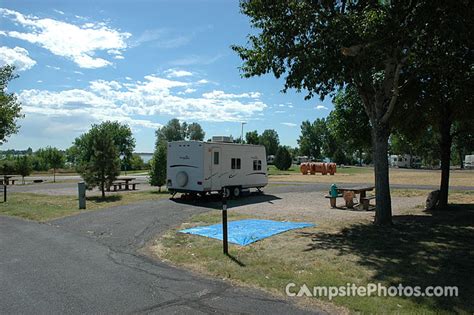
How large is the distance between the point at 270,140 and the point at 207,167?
83730 millimetres

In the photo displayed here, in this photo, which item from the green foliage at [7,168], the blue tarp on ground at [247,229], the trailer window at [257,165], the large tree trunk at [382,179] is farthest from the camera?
the green foliage at [7,168]

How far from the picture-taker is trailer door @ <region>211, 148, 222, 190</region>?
1886 centimetres

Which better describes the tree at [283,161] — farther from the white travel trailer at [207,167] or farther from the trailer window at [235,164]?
the trailer window at [235,164]

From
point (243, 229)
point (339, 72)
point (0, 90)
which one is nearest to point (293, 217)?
point (243, 229)

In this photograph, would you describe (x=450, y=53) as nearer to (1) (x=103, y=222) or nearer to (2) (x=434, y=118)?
(2) (x=434, y=118)

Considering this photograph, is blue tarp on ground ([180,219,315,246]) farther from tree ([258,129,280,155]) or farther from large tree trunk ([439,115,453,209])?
tree ([258,129,280,155])

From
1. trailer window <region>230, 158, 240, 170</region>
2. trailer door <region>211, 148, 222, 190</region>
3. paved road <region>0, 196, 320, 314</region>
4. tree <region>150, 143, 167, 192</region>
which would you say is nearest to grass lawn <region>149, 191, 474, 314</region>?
paved road <region>0, 196, 320, 314</region>

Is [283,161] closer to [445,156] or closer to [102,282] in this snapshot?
[445,156]

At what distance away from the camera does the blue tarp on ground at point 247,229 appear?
372 inches

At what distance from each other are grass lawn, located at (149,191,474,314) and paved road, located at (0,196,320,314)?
52 centimetres

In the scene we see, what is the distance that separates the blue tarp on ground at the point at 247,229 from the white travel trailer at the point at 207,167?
262 inches

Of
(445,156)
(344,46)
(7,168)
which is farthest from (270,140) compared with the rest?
(344,46)

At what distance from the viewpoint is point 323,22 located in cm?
984

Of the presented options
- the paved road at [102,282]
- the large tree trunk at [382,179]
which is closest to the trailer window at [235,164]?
the paved road at [102,282]
